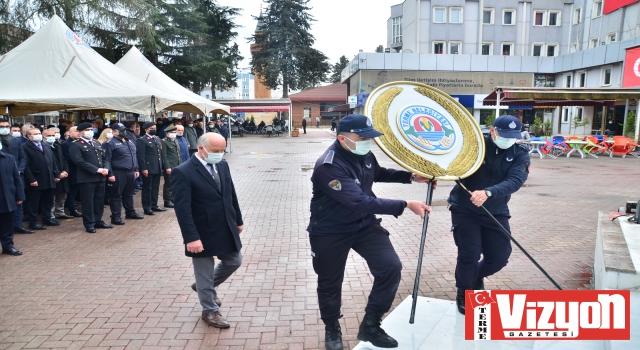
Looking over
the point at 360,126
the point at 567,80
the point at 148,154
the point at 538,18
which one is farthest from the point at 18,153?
the point at 538,18

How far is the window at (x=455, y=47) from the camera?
37.3 meters

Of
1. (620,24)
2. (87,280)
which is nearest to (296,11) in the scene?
(620,24)

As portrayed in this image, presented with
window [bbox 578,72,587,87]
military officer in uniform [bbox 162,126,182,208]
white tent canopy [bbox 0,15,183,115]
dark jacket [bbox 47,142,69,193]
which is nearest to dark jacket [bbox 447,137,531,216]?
Result: military officer in uniform [bbox 162,126,182,208]

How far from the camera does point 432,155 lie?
135 inches

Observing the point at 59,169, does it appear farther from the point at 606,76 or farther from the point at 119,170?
the point at 606,76

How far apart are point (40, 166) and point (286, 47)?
4209cm

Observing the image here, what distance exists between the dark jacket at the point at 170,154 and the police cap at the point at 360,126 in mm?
6617

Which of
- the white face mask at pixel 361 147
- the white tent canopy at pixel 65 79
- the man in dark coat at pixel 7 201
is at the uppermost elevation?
the white tent canopy at pixel 65 79

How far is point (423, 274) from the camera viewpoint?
518cm

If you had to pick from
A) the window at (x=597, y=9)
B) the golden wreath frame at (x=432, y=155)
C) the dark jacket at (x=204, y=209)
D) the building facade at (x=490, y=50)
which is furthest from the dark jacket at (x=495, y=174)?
the window at (x=597, y=9)

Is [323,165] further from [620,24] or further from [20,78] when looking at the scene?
[620,24]

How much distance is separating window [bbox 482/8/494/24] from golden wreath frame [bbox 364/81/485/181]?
37.5m

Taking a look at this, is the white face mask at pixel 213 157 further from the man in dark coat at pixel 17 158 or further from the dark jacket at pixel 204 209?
the man in dark coat at pixel 17 158

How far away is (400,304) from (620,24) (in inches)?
1286
